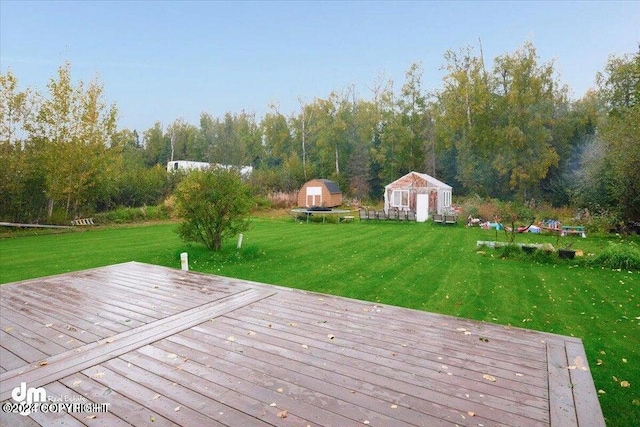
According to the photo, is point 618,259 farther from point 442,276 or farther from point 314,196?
point 314,196

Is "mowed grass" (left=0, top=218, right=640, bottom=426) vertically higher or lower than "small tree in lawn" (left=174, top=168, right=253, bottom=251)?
lower

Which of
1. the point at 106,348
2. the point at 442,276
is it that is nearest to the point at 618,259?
the point at 442,276

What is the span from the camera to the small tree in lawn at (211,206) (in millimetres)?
8398

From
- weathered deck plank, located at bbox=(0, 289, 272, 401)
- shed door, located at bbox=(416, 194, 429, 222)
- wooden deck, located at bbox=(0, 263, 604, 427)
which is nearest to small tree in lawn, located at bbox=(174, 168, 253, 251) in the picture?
wooden deck, located at bbox=(0, 263, 604, 427)

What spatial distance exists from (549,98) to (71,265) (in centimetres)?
2553

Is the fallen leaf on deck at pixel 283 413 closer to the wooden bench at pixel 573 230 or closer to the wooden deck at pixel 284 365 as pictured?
the wooden deck at pixel 284 365

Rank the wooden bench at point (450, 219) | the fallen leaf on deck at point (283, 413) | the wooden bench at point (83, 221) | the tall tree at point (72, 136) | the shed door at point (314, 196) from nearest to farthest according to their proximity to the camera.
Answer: the fallen leaf on deck at point (283, 413) → the tall tree at point (72, 136) → the wooden bench at point (83, 221) → the wooden bench at point (450, 219) → the shed door at point (314, 196)

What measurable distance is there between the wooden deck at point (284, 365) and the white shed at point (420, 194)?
16.5 meters

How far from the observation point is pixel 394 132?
29.8m

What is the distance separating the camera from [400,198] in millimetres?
22078

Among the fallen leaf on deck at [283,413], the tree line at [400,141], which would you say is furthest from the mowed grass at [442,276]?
the tree line at [400,141]

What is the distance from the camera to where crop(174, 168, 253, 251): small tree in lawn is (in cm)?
840

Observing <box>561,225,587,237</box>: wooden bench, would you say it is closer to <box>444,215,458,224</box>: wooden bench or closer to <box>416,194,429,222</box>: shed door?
<box>444,215,458,224</box>: wooden bench

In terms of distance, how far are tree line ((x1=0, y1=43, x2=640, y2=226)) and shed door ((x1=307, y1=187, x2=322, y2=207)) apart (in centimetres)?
400
